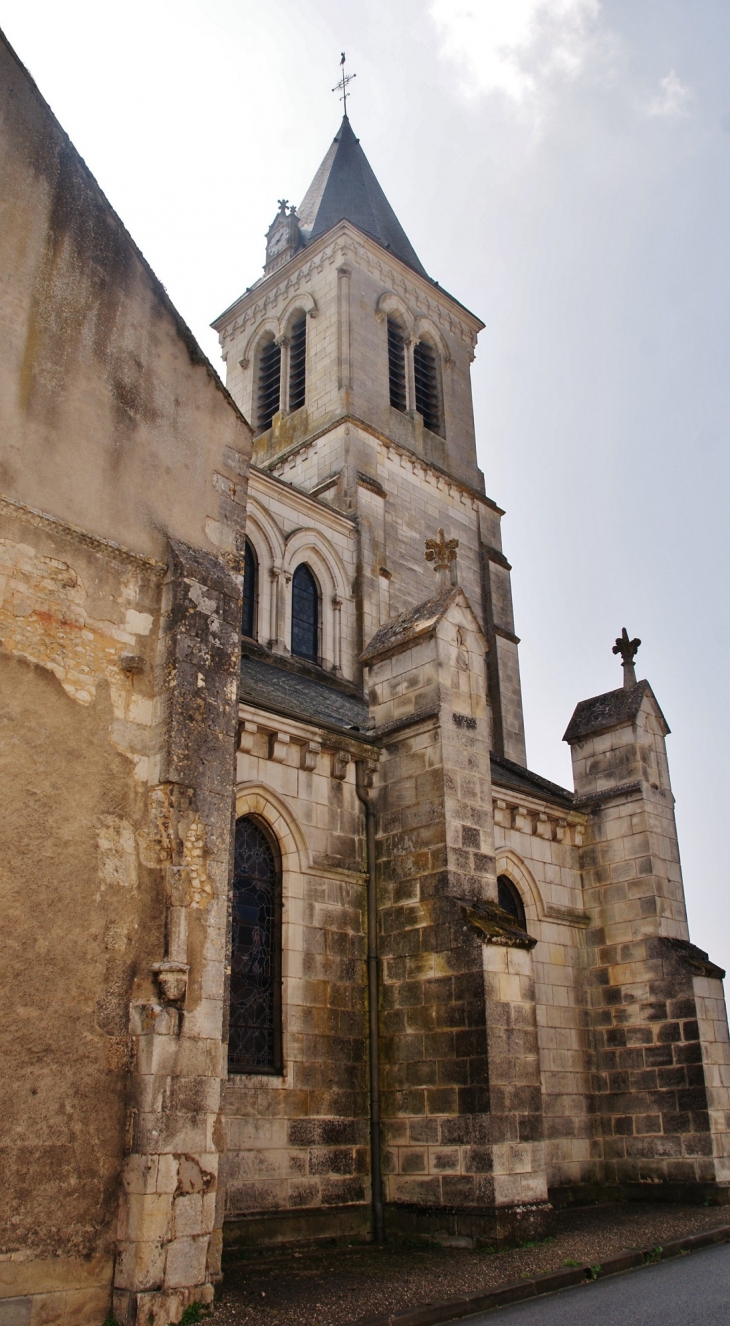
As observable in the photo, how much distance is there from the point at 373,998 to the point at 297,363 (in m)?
16.0

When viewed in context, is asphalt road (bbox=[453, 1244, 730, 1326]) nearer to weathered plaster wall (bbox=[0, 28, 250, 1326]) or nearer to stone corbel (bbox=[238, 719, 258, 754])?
weathered plaster wall (bbox=[0, 28, 250, 1326])

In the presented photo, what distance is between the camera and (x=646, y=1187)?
13.4 metres

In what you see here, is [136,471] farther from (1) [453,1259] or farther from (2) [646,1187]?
(2) [646,1187]

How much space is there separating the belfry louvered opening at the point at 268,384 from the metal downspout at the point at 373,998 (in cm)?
1350

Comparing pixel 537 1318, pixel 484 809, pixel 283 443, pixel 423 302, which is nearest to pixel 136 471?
pixel 484 809

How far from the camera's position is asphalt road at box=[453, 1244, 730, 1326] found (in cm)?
746

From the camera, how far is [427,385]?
24500 mm

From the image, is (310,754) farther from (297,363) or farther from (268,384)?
(268,384)

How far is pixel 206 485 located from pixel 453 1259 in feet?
23.2

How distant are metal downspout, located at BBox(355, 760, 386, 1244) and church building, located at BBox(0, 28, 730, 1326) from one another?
0.03 meters

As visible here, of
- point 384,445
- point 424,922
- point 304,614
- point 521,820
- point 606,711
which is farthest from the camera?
point 384,445

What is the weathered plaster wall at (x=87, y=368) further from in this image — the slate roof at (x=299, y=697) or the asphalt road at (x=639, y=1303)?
the asphalt road at (x=639, y=1303)

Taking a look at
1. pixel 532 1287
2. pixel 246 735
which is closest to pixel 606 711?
pixel 246 735

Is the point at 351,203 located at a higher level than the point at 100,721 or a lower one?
higher
